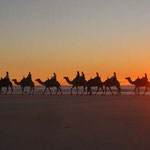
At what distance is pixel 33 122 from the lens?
730cm

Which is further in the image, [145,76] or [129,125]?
[145,76]

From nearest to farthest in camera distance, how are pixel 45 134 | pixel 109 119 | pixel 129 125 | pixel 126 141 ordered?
pixel 126 141
pixel 45 134
pixel 129 125
pixel 109 119

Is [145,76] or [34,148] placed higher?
[145,76]

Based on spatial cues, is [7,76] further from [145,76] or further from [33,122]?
[33,122]

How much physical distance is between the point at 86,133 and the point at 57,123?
4.25ft

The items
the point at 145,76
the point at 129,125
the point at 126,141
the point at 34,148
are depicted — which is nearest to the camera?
the point at 34,148

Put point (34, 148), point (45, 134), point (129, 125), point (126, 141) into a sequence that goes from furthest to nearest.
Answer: point (129, 125)
point (45, 134)
point (126, 141)
point (34, 148)

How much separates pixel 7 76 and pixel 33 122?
2284cm

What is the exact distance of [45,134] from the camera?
19.5ft

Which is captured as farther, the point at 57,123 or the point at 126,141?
the point at 57,123

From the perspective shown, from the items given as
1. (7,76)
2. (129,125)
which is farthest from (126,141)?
(7,76)

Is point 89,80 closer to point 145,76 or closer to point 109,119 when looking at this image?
point 145,76

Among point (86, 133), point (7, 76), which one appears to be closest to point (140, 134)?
point (86, 133)

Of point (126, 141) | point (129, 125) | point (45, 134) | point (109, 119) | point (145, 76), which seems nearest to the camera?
point (126, 141)
